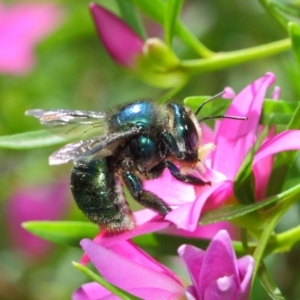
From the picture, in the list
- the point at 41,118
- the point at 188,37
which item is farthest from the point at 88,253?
the point at 188,37

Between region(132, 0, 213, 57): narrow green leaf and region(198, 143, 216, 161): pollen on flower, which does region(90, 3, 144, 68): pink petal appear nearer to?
region(132, 0, 213, 57): narrow green leaf

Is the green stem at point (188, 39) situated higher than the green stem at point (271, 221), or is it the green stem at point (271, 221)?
the green stem at point (188, 39)

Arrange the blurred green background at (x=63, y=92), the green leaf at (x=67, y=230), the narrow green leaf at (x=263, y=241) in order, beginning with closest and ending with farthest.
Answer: the narrow green leaf at (x=263, y=241), the green leaf at (x=67, y=230), the blurred green background at (x=63, y=92)

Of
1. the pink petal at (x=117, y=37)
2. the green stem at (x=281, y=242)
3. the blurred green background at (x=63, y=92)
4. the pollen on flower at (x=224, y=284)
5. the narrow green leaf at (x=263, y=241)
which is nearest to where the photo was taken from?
the pollen on flower at (x=224, y=284)

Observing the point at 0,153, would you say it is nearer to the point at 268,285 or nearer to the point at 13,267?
the point at 13,267

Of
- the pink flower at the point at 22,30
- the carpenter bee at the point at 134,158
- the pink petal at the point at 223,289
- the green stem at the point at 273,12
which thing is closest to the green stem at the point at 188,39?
the green stem at the point at 273,12

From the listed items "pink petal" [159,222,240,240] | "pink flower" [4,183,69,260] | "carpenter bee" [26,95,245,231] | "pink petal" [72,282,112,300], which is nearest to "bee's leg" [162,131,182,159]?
"carpenter bee" [26,95,245,231]

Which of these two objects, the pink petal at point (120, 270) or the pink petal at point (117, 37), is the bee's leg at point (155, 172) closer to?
the pink petal at point (120, 270)
